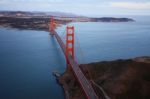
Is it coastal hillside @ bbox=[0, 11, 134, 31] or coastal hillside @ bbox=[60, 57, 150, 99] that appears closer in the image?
coastal hillside @ bbox=[60, 57, 150, 99]

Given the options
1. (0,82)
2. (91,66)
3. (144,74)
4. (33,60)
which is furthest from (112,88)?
(33,60)

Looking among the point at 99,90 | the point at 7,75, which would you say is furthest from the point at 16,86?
the point at 99,90

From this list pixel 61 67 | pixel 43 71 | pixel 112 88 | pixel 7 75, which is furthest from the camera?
pixel 61 67

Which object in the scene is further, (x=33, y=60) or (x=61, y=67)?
(x=33, y=60)

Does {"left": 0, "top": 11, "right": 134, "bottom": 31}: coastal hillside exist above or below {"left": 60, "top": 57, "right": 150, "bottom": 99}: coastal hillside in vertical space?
below

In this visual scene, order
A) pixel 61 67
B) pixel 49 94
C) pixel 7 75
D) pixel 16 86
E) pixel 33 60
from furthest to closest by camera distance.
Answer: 1. pixel 33 60
2. pixel 61 67
3. pixel 7 75
4. pixel 16 86
5. pixel 49 94

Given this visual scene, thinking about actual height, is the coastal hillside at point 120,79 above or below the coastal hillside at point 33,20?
above

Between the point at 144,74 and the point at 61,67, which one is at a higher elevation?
the point at 144,74

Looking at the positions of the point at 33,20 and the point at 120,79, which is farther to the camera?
the point at 33,20

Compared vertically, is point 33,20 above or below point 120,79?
below

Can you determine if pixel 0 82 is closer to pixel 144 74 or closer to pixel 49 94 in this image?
pixel 49 94

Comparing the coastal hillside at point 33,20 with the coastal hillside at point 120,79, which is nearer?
the coastal hillside at point 120,79
